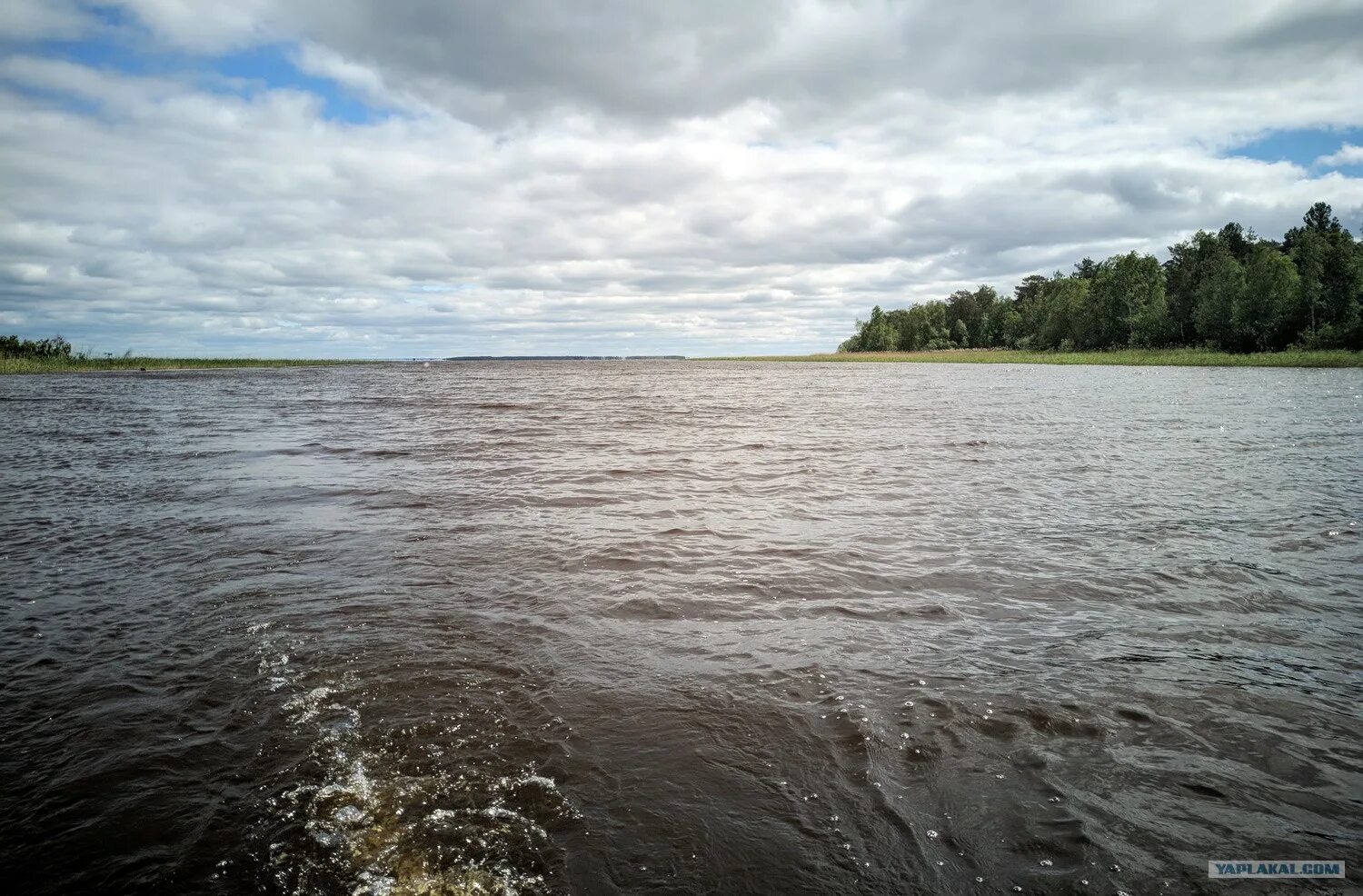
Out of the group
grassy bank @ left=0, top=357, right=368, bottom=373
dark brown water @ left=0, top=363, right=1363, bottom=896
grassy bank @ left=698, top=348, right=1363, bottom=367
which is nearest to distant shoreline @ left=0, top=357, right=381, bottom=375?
grassy bank @ left=0, top=357, right=368, bottom=373

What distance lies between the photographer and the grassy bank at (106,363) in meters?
86.1

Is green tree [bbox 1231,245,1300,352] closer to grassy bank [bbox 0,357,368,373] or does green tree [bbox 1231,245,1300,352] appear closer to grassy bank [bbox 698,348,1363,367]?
grassy bank [bbox 698,348,1363,367]

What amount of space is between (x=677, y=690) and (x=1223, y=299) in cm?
11329

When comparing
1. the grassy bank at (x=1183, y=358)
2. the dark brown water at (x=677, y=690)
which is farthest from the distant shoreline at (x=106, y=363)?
the grassy bank at (x=1183, y=358)

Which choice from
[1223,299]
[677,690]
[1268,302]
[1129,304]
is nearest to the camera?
[677,690]

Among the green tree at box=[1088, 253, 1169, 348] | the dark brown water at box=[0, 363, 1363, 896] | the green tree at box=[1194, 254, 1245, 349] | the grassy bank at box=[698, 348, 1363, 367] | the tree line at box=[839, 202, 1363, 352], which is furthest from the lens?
the green tree at box=[1088, 253, 1169, 348]

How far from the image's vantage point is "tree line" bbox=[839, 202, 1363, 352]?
79312 mm

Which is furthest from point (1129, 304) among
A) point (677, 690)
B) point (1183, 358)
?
point (677, 690)

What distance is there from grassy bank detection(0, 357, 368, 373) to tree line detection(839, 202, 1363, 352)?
158 m

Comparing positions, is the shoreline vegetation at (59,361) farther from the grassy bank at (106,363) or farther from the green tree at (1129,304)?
the green tree at (1129,304)

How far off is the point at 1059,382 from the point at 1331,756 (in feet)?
205

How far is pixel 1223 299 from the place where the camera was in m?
88.9

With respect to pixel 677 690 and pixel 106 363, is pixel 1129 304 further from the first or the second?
pixel 106 363

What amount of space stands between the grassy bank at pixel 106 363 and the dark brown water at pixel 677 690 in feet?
343
